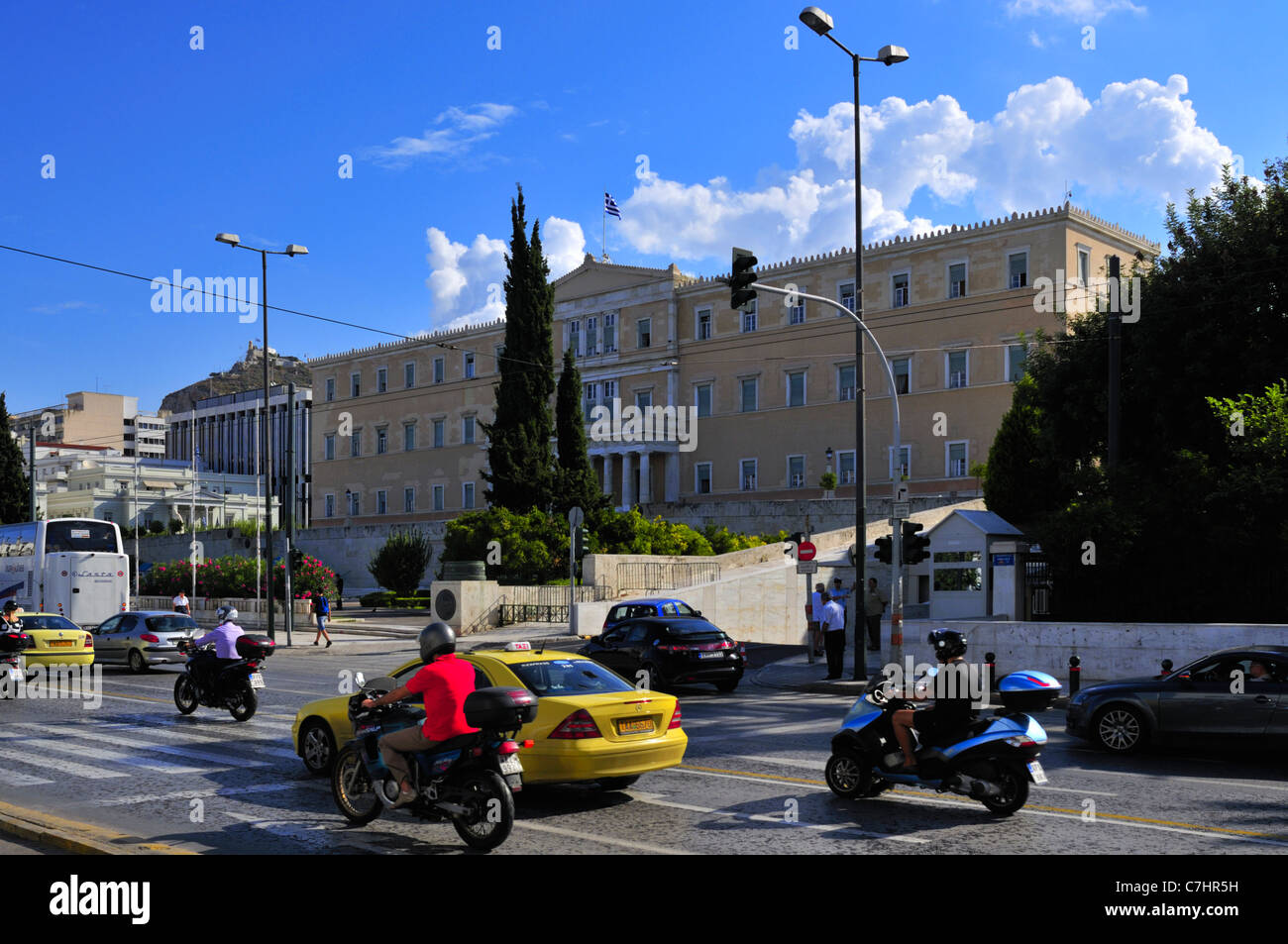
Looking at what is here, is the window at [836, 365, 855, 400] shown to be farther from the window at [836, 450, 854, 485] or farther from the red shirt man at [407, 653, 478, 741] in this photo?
the red shirt man at [407, 653, 478, 741]

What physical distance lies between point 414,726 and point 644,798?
9.31ft

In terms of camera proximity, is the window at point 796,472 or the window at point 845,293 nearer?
the window at point 845,293

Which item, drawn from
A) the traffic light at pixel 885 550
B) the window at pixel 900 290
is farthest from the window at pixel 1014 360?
the traffic light at pixel 885 550

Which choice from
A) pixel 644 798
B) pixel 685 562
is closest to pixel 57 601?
pixel 685 562

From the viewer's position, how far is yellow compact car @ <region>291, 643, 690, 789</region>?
988 cm

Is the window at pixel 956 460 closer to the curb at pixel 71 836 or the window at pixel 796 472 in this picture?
the window at pixel 796 472

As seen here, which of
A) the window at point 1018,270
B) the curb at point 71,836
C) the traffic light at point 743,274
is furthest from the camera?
the window at point 1018,270

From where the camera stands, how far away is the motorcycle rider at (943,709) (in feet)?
32.6

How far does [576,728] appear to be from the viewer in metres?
9.91

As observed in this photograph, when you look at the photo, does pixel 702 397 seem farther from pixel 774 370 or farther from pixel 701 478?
pixel 774 370

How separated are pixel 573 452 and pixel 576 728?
140ft
